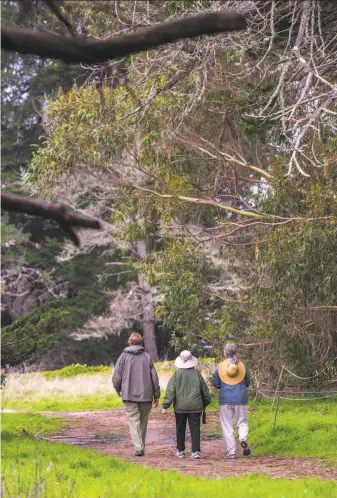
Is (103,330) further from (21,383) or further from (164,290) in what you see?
(164,290)

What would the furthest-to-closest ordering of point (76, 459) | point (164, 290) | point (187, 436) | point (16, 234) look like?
point (16, 234) → point (164, 290) → point (187, 436) → point (76, 459)

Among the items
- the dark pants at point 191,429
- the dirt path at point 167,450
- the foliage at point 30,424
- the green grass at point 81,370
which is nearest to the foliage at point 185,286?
the dirt path at point 167,450

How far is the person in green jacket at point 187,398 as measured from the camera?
11.4 meters

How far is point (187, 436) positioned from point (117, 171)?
12.4 m

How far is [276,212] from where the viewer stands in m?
15.7

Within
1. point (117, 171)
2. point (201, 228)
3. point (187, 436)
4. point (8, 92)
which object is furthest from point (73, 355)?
point (187, 436)

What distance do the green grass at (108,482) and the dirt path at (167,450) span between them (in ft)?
2.88

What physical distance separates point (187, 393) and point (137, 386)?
661mm

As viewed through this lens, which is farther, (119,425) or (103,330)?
(103,330)

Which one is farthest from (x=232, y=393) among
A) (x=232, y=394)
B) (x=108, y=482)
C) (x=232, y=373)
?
(x=108, y=482)

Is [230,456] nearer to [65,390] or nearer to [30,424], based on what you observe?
[30,424]

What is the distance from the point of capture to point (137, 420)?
1155cm

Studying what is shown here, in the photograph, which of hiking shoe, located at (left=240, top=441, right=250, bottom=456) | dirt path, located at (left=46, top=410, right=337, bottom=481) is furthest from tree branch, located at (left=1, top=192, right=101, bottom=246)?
hiking shoe, located at (left=240, top=441, right=250, bottom=456)

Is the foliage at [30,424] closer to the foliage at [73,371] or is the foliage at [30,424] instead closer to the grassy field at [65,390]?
the grassy field at [65,390]
